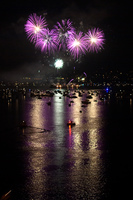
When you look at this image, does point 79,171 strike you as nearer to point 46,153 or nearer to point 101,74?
point 46,153

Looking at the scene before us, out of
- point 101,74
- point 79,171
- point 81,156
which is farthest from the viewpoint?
point 101,74

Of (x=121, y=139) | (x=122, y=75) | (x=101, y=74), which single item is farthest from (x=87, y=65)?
(x=121, y=139)

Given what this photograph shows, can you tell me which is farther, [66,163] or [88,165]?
[66,163]

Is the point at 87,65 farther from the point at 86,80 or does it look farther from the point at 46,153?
the point at 46,153

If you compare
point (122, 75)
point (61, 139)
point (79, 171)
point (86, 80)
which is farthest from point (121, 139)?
point (86, 80)

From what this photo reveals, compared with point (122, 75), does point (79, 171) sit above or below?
below

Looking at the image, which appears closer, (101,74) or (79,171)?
(79,171)

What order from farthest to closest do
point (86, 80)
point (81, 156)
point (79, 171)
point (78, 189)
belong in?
point (86, 80) → point (81, 156) → point (79, 171) → point (78, 189)

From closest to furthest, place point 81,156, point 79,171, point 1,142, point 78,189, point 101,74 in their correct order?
point 78,189 < point 79,171 < point 81,156 < point 1,142 < point 101,74

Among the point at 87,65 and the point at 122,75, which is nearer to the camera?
the point at 122,75

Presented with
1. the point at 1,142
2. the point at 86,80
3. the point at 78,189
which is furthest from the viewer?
the point at 86,80
